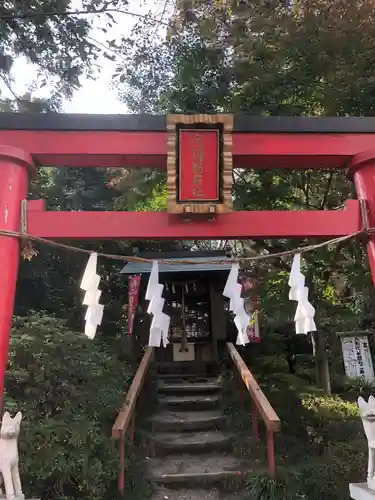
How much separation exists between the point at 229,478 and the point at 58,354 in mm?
2558

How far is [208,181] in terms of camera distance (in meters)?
4.12

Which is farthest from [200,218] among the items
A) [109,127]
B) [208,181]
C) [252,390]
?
[252,390]

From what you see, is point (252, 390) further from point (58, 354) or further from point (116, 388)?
point (58, 354)

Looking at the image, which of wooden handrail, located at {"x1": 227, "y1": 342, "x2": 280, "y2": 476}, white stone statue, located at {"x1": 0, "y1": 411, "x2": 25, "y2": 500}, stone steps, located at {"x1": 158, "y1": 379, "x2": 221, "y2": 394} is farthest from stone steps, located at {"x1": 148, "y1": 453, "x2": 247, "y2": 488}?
white stone statue, located at {"x1": 0, "y1": 411, "x2": 25, "y2": 500}

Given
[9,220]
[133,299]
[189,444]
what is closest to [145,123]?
[9,220]

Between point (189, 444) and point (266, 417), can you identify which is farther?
point (189, 444)

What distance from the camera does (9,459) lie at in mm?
3201

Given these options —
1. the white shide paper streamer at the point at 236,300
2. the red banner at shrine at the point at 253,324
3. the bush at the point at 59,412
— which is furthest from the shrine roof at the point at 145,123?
the red banner at shrine at the point at 253,324

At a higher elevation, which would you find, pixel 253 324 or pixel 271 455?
pixel 253 324

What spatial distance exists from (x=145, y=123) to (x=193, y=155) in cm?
53

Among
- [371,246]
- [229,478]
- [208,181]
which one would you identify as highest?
[208,181]

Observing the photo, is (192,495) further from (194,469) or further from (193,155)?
(193,155)

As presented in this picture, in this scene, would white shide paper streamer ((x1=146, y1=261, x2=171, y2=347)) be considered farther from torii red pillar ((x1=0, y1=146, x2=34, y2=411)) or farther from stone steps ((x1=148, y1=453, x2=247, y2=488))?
stone steps ((x1=148, y1=453, x2=247, y2=488))

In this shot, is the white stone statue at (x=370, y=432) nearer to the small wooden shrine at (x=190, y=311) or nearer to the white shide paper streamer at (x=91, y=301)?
the white shide paper streamer at (x=91, y=301)
